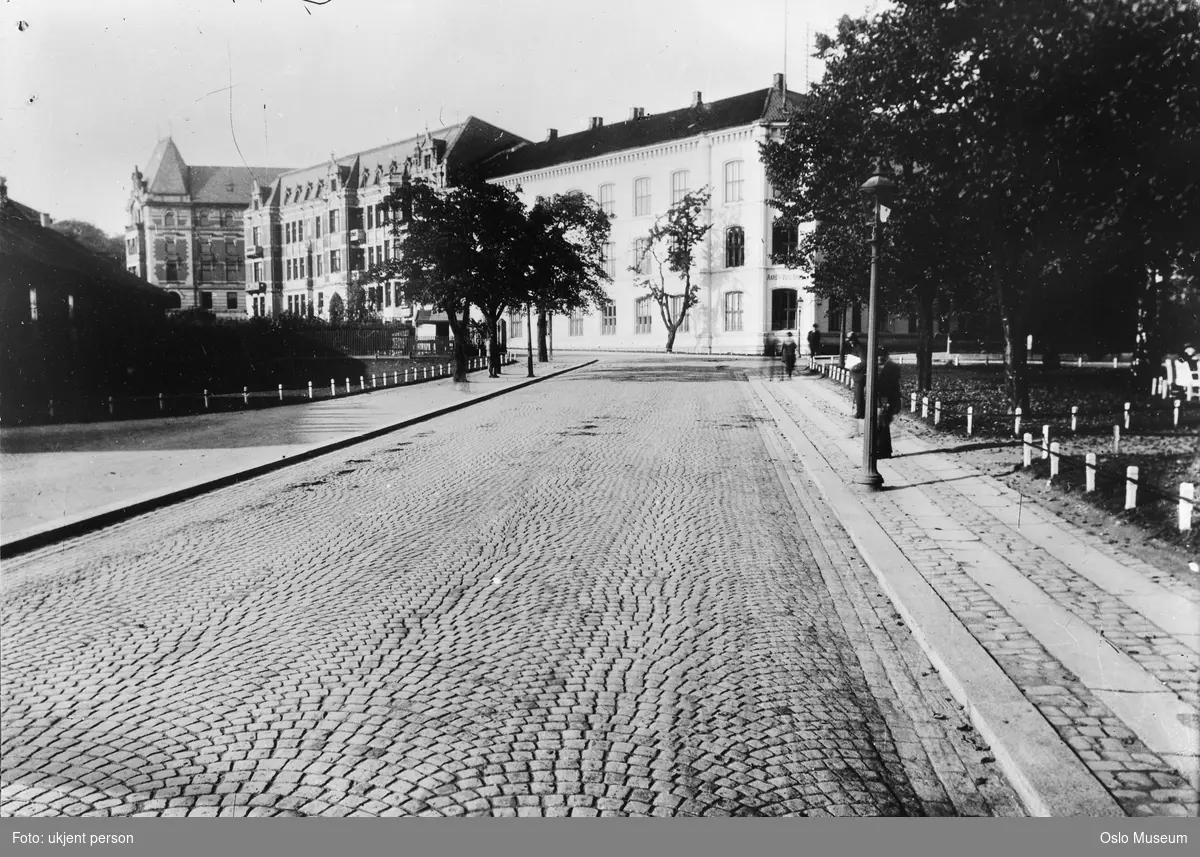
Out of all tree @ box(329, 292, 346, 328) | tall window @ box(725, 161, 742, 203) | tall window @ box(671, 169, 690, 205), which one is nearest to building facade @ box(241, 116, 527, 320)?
tree @ box(329, 292, 346, 328)

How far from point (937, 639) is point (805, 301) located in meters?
53.1

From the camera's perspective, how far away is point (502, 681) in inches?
194

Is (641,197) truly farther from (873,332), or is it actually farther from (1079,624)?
(1079,624)

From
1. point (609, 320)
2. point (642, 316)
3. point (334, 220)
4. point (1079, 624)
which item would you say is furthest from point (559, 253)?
point (334, 220)

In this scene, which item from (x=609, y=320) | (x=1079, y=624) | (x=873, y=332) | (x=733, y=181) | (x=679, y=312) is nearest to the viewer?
Result: (x=1079, y=624)

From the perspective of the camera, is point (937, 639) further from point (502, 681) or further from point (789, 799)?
point (502, 681)

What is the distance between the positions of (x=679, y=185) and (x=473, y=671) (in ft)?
203

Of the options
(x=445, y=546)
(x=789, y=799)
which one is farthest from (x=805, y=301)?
(x=789, y=799)

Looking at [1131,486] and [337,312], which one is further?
[337,312]

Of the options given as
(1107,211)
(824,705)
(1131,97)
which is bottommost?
(824,705)

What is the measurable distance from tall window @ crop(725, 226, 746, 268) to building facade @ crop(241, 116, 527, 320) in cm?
2567

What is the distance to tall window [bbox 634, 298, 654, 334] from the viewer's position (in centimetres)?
A: 6800

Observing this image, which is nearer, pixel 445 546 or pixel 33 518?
pixel 445 546

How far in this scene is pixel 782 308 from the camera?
197 ft
